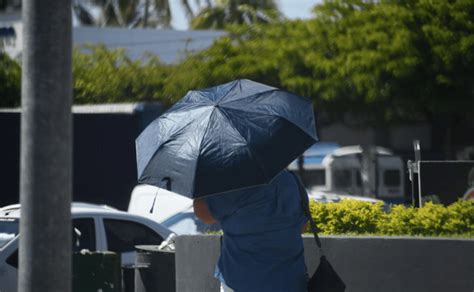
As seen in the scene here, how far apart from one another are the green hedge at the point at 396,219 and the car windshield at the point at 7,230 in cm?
379

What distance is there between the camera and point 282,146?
5.92 metres

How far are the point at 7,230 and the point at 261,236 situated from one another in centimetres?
541

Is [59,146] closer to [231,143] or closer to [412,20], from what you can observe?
[231,143]

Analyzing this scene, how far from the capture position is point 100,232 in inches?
433

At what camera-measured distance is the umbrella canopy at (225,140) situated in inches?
225

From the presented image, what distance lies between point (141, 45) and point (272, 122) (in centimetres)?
3407

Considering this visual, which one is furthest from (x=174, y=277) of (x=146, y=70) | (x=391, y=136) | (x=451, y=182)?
(x=391, y=136)

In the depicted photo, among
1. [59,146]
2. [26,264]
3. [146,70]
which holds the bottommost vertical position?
[26,264]

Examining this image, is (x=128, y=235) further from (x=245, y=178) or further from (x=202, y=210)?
(x=245, y=178)

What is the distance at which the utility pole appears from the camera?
14.0ft

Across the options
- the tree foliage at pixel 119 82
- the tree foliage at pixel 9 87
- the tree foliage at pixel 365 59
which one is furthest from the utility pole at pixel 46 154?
the tree foliage at pixel 9 87

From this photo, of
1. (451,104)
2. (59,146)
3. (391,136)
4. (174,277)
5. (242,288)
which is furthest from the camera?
(391,136)

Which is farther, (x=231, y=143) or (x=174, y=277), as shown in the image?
(x=174, y=277)

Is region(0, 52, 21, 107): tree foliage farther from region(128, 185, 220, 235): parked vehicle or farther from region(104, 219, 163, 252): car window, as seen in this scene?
region(104, 219, 163, 252): car window
